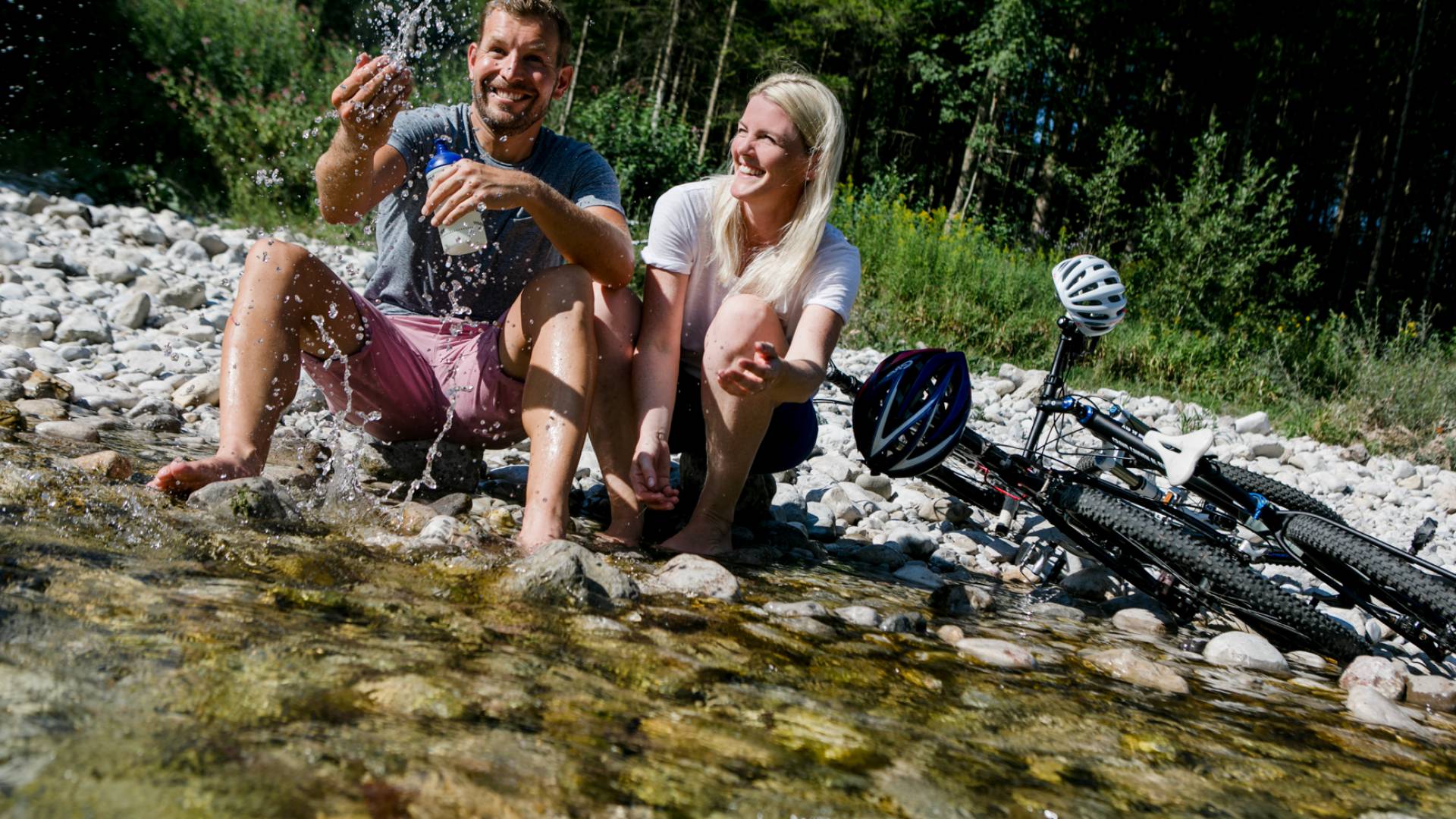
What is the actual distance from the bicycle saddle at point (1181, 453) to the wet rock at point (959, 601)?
76cm

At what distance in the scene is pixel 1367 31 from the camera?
2058 centimetres

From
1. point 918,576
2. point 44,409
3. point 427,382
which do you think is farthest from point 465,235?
point 44,409

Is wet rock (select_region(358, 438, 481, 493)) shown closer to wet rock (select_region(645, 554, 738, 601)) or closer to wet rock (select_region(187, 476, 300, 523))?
wet rock (select_region(187, 476, 300, 523))

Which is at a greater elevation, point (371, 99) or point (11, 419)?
point (371, 99)

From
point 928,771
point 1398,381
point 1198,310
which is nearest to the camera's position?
point 928,771

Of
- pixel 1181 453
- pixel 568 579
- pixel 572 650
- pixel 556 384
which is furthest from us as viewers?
pixel 1181 453

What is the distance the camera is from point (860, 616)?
2566mm

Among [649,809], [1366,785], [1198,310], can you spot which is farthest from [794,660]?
[1198,310]

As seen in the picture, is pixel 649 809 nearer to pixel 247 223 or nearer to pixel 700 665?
pixel 700 665

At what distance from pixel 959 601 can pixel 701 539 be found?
0.74m

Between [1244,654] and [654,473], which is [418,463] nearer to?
[654,473]

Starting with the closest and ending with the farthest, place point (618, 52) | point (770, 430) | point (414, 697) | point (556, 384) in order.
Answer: point (414, 697) → point (556, 384) → point (770, 430) → point (618, 52)

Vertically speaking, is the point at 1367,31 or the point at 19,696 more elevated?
the point at 1367,31

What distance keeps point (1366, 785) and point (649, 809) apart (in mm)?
1324
